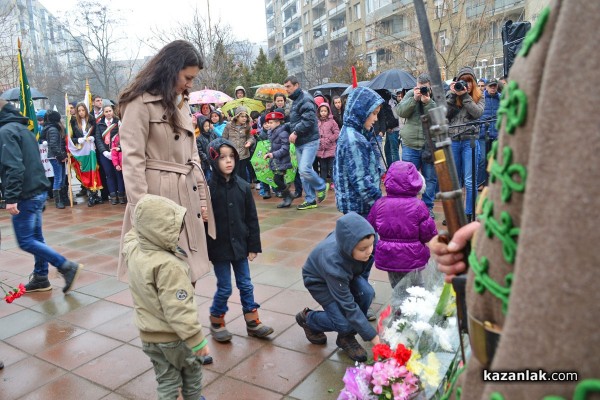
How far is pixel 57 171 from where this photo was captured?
1027cm

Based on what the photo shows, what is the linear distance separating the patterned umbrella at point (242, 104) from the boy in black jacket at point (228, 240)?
8.33 m

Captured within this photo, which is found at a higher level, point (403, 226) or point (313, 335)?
point (403, 226)

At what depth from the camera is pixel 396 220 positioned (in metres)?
3.78

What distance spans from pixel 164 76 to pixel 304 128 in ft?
16.0

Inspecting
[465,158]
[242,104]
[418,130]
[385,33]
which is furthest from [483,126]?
[385,33]

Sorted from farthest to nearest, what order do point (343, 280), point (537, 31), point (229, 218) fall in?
point (229, 218) < point (343, 280) < point (537, 31)

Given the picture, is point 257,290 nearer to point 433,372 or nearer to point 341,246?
point 341,246

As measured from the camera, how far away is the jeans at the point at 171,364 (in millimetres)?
2531

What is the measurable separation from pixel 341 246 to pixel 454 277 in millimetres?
2031

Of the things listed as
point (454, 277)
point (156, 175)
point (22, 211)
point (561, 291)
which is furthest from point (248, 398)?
point (22, 211)

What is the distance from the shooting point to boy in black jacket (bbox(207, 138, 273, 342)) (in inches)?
143

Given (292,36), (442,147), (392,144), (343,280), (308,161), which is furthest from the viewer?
(292,36)

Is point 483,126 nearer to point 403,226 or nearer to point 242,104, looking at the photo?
point 403,226

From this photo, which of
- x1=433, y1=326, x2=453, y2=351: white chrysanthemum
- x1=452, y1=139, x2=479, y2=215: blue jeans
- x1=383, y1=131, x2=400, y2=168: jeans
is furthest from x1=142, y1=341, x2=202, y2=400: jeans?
x1=383, y1=131, x2=400, y2=168: jeans
